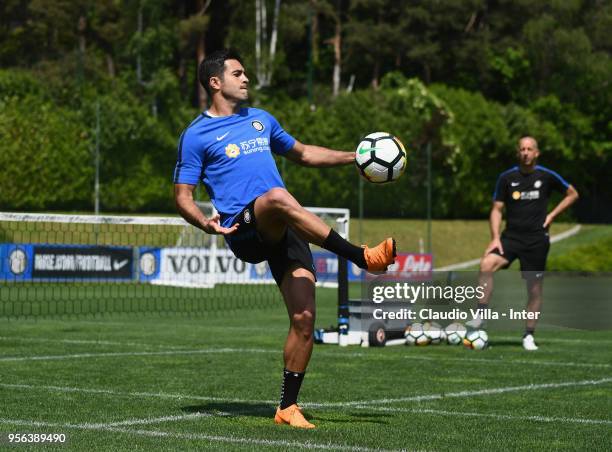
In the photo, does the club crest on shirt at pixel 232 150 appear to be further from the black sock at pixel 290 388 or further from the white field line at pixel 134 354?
the white field line at pixel 134 354

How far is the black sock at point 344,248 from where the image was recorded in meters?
6.99

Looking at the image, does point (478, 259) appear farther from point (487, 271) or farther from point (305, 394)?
point (305, 394)

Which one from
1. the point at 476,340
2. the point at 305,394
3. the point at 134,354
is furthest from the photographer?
the point at 476,340

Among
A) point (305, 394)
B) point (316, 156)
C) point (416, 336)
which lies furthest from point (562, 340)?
point (316, 156)

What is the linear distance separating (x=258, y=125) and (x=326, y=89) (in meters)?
55.9

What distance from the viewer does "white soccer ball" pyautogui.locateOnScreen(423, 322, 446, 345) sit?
546 inches

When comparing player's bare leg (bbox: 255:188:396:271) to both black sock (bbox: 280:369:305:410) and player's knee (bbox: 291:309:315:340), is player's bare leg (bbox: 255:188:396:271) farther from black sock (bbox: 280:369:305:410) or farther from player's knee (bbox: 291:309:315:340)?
black sock (bbox: 280:369:305:410)

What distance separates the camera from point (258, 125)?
7.74 meters

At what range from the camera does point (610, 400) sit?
8875 mm

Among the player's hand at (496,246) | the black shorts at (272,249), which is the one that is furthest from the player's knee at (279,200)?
the player's hand at (496,246)

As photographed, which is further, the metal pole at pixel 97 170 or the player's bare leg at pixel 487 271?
the metal pole at pixel 97 170

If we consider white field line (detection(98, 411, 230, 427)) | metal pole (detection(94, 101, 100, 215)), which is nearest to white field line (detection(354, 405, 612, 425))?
white field line (detection(98, 411, 230, 427))

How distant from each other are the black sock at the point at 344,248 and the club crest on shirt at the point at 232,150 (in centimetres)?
94

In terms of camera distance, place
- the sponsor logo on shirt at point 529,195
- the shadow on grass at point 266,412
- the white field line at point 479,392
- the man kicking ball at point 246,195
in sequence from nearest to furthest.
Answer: the man kicking ball at point 246,195 → the shadow on grass at point 266,412 → the white field line at point 479,392 → the sponsor logo on shirt at point 529,195
